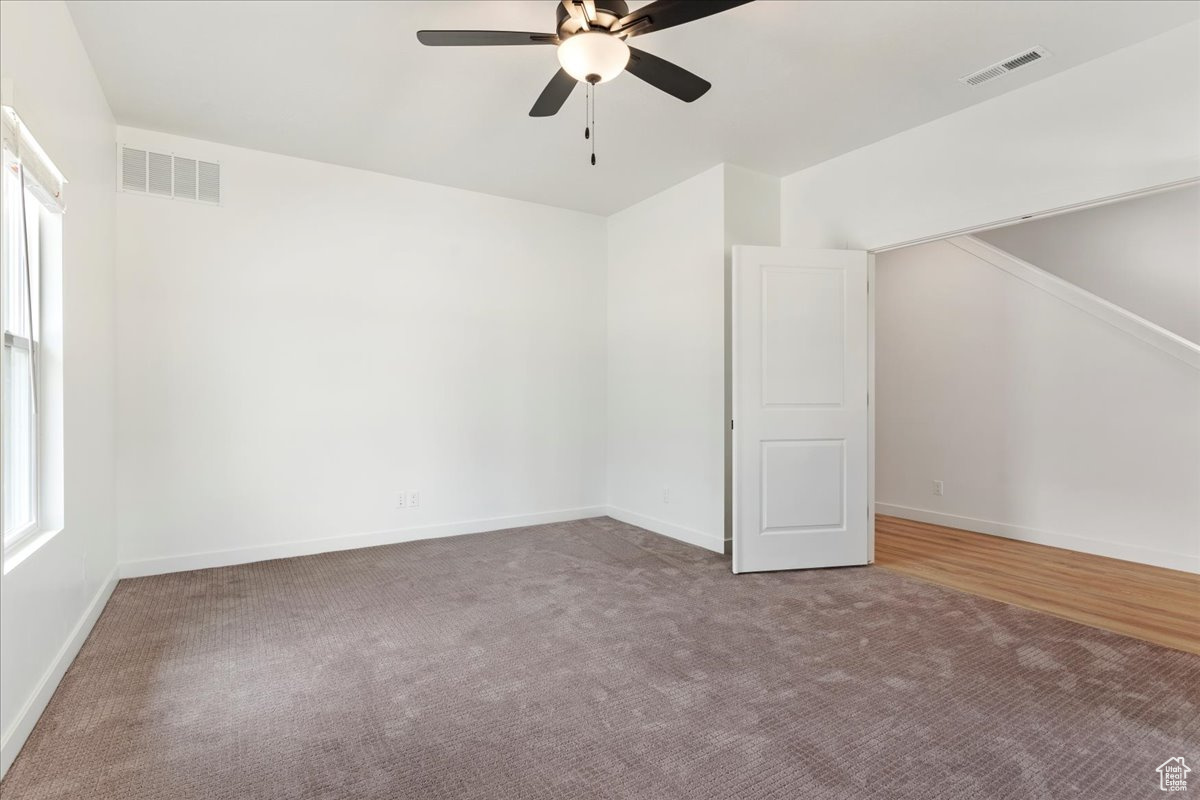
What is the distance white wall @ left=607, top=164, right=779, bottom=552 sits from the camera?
4.36m

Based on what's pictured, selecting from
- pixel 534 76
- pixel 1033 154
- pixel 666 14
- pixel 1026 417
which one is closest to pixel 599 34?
pixel 666 14

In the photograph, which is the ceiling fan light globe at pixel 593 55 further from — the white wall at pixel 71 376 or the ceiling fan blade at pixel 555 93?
the white wall at pixel 71 376

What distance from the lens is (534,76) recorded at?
3113 mm

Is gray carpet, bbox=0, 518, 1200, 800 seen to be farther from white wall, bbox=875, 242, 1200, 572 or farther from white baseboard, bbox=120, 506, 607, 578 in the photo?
white wall, bbox=875, 242, 1200, 572

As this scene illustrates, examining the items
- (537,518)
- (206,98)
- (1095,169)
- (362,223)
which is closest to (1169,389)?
(1095,169)

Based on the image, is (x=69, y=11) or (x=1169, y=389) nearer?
(x=69, y=11)

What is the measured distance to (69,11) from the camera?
256 centimetres

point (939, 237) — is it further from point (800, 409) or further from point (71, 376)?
point (71, 376)

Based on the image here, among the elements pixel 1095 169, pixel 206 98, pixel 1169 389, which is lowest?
pixel 1169 389

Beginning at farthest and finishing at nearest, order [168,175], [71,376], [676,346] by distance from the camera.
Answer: [676,346] < [168,175] < [71,376]

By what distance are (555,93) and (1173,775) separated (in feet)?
10.6

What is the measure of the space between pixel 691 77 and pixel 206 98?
2.78m

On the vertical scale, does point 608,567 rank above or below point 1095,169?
below

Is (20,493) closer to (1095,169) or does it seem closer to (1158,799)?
(1158,799)
